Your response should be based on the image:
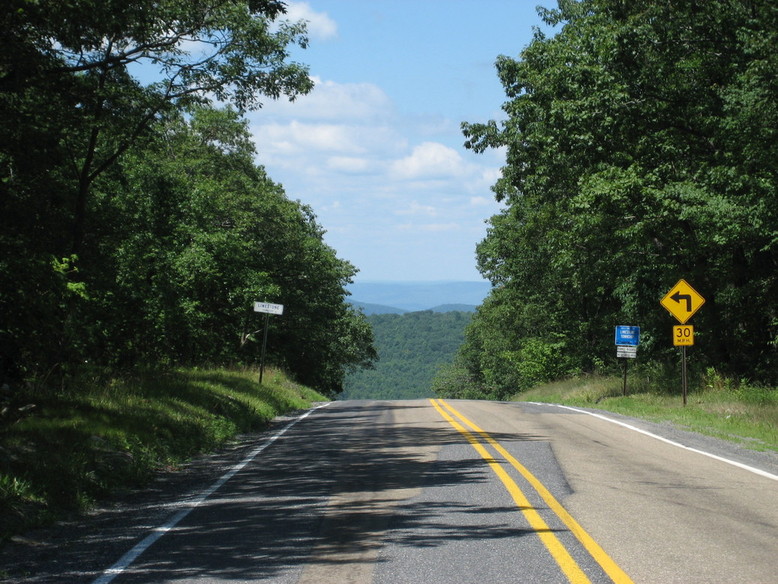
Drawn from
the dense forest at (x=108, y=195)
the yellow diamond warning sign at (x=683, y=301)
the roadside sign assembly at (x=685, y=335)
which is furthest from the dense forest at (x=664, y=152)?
the dense forest at (x=108, y=195)

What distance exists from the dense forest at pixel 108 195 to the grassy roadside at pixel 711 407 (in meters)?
11.3

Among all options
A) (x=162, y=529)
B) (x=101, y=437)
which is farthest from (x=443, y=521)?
(x=101, y=437)

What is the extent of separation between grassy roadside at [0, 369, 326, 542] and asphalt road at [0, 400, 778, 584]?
0.52 meters

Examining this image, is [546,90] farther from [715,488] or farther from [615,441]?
[715,488]

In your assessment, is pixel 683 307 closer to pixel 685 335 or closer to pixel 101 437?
pixel 685 335

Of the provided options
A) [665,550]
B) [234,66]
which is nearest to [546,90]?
[234,66]

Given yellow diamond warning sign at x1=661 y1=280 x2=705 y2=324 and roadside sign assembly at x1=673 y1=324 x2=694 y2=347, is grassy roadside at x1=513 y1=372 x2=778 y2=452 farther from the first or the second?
yellow diamond warning sign at x1=661 y1=280 x2=705 y2=324

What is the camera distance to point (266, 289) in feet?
107

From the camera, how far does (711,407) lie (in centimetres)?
1895

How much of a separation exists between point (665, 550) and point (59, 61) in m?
11.5

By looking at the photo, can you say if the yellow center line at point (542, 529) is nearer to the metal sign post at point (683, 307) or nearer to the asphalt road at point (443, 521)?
the asphalt road at point (443, 521)

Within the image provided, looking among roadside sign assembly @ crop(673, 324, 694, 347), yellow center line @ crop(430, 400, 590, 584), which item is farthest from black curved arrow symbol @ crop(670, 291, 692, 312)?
yellow center line @ crop(430, 400, 590, 584)

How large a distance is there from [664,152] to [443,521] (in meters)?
19.1

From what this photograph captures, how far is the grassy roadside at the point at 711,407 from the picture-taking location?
14.6 m
